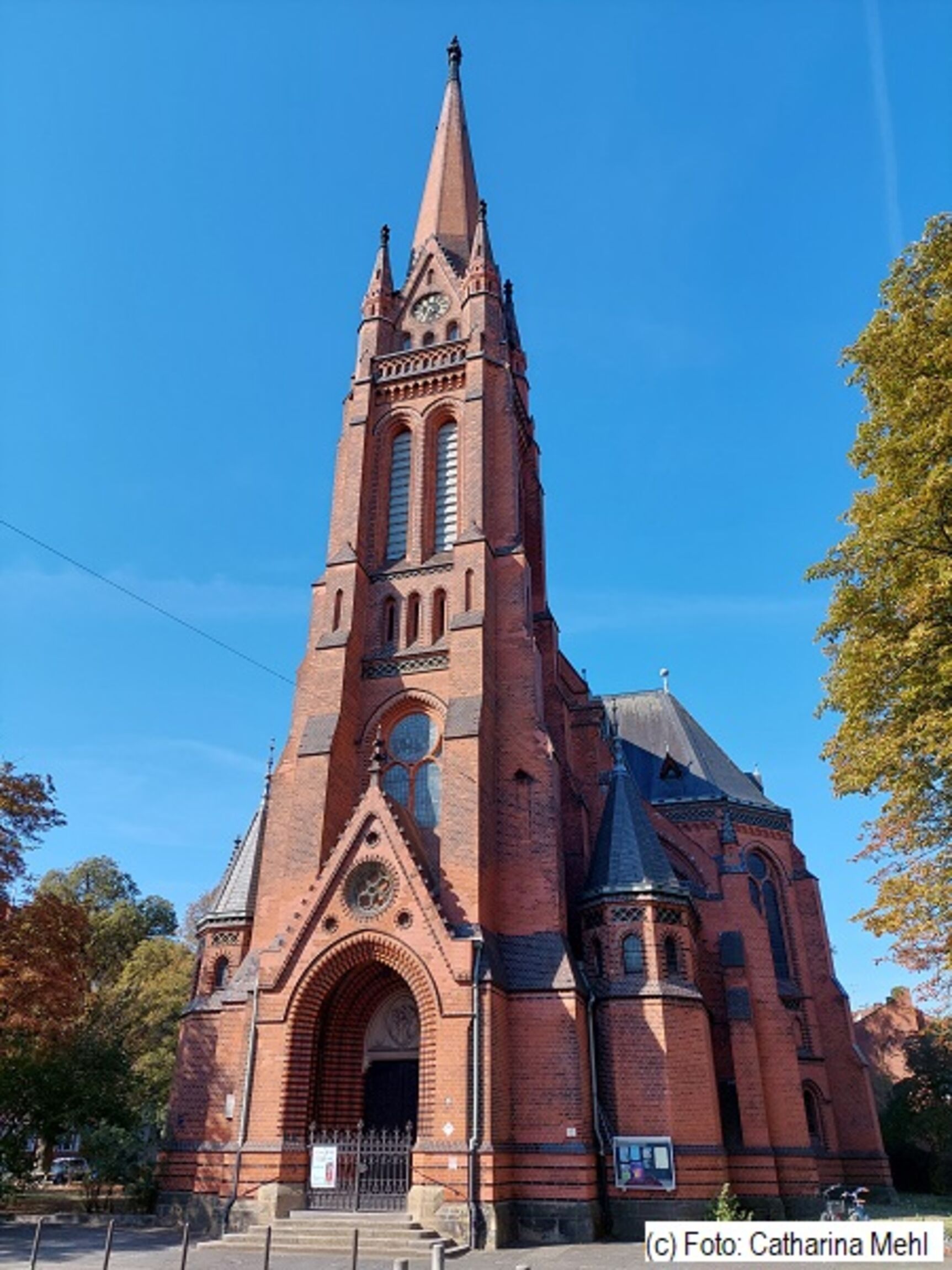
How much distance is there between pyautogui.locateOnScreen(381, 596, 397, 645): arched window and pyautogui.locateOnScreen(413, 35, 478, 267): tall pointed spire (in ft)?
54.4

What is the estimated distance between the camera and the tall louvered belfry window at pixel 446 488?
1180 inches

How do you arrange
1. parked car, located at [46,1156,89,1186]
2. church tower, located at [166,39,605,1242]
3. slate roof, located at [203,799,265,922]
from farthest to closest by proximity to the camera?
1. parked car, located at [46,1156,89,1186]
2. slate roof, located at [203,799,265,922]
3. church tower, located at [166,39,605,1242]

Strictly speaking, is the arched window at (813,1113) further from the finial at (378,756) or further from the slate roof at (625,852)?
the finial at (378,756)

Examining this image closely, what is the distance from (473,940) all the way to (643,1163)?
632 centimetres

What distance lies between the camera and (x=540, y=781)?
80.7ft

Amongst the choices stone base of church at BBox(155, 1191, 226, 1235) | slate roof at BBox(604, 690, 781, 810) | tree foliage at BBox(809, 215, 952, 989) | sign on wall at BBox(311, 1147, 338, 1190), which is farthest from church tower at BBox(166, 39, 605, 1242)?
tree foliage at BBox(809, 215, 952, 989)

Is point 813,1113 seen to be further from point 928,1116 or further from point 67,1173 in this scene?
point 67,1173

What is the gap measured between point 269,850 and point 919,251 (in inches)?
817

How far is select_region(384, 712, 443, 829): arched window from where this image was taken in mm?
25547

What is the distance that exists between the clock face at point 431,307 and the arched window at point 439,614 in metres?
12.8

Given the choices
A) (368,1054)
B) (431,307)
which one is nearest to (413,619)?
(368,1054)

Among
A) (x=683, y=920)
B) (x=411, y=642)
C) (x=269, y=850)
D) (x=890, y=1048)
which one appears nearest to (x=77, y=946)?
(x=269, y=850)

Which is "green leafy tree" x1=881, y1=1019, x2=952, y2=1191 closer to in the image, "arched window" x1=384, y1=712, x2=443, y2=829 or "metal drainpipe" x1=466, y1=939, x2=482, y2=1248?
"arched window" x1=384, y1=712, x2=443, y2=829

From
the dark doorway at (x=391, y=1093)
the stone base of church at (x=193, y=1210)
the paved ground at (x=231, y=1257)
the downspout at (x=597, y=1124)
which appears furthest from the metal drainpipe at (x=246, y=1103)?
the downspout at (x=597, y=1124)
